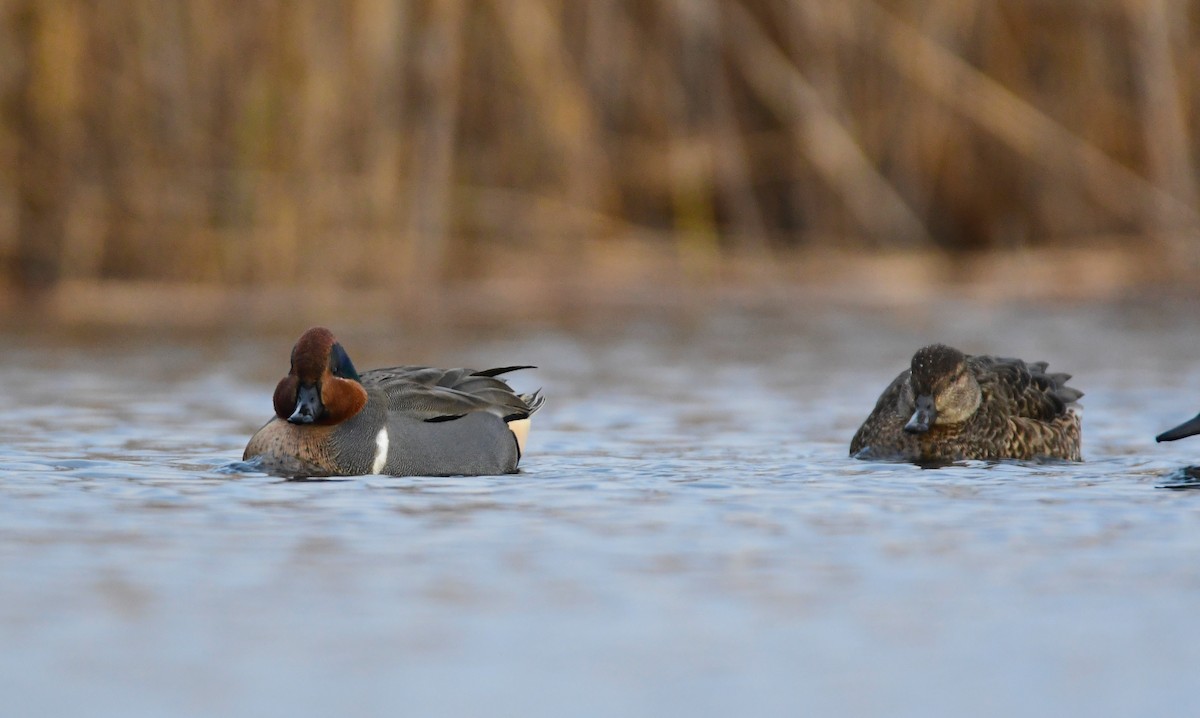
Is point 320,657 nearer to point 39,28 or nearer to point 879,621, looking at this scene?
point 879,621

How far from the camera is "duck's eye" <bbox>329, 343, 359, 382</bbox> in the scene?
6.01 m

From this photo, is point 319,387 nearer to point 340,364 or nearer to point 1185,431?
point 340,364

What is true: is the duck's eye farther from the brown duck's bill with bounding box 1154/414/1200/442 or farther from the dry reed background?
the dry reed background

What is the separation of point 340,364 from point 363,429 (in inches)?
9.6

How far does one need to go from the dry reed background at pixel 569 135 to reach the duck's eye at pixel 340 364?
4.33 meters

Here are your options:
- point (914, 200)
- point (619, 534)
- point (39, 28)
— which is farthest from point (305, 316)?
point (619, 534)

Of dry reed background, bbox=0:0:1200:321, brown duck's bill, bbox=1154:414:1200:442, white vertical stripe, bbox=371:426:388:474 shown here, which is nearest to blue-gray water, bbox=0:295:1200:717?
brown duck's bill, bbox=1154:414:1200:442

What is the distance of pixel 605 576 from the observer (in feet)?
13.7

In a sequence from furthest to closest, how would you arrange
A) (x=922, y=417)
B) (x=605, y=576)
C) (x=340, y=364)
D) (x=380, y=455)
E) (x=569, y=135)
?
1. (x=569, y=135)
2. (x=922, y=417)
3. (x=340, y=364)
4. (x=380, y=455)
5. (x=605, y=576)

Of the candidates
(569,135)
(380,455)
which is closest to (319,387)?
(380,455)

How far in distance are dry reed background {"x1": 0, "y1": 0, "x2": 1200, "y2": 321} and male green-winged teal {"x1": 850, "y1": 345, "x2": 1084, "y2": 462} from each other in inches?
180

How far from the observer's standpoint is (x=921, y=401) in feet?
21.0

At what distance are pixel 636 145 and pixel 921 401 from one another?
5.55 metres

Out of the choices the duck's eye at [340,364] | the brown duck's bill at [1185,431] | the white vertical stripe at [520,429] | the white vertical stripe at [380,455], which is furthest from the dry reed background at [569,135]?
the brown duck's bill at [1185,431]
